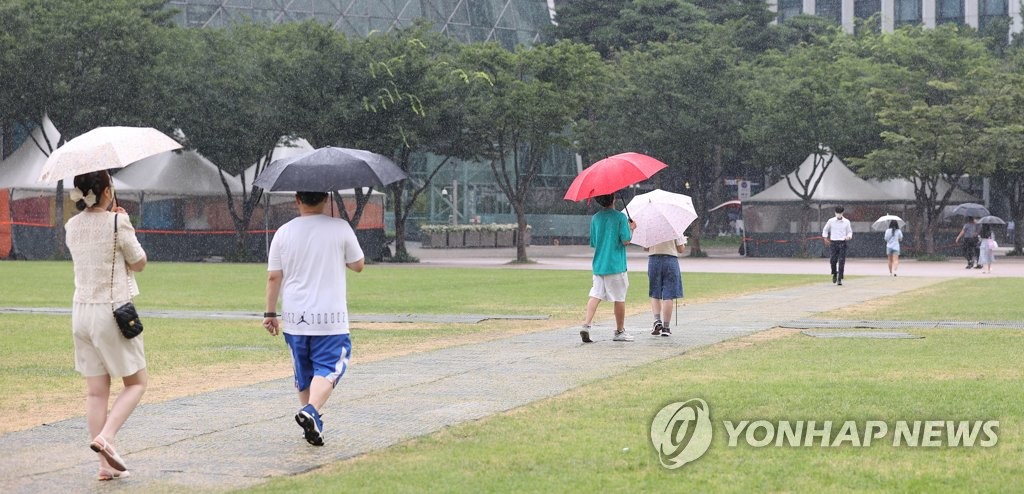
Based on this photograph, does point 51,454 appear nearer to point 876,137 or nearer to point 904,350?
point 904,350

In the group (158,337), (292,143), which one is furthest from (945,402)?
(292,143)

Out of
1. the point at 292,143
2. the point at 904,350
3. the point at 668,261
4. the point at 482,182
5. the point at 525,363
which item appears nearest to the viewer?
the point at 525,363

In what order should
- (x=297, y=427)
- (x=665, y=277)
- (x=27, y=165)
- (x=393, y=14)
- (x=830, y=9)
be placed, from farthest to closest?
(x=830, y=9)
(x=393, y=14)
(x=27, y=165)
(x=665, y=277)
(x=297, y=427)

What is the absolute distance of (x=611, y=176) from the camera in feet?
50.0

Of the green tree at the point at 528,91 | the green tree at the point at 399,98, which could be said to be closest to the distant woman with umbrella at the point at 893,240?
the green tree at the point at 528,91

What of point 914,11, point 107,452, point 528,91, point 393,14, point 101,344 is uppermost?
point 914,11

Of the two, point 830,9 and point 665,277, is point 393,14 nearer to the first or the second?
point 830,9

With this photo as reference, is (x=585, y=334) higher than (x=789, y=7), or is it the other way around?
(x=789, y=7)

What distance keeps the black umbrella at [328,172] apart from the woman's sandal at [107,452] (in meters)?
1.95

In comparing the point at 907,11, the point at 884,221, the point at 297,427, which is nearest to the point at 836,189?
the point at 884,221

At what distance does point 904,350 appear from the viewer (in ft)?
48.4

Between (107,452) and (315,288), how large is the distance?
1.86 metres

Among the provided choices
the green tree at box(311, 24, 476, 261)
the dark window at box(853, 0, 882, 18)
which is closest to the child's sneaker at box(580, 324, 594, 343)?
the green tree at box(311, 24, 476, 261)

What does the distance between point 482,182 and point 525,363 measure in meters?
65.8
